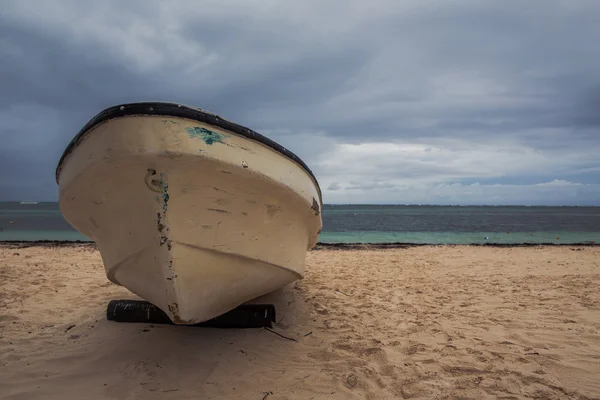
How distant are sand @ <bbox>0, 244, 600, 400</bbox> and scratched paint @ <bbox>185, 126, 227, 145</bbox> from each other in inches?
75.1

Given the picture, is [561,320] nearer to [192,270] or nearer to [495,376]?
[495,376]

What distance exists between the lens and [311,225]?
3.85m

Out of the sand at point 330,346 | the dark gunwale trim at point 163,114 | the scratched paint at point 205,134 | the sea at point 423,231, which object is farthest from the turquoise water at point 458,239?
the scratched paint at point 205,134

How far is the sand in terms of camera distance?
2.88 metres

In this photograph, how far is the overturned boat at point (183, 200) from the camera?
257 centimetres

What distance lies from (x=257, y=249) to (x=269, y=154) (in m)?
0.83

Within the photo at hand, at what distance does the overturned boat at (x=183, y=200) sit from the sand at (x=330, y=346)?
0.59 m

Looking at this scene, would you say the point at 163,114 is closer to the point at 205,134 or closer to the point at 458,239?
the point at 205,134

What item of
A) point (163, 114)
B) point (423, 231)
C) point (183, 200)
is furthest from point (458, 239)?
point (163, 114)

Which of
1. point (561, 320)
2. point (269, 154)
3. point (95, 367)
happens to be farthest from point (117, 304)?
point (561, 320)

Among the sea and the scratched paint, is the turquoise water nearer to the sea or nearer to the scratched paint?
the sea

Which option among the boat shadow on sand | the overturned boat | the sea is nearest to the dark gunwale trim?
the overturned boat

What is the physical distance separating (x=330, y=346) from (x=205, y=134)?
237cm

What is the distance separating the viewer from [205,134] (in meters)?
2.65
